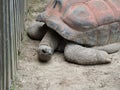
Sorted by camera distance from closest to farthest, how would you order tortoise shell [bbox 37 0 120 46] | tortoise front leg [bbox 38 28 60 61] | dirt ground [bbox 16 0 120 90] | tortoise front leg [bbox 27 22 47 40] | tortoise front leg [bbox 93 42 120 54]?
dirt ground [bbox 16 0 120 90] → tortoise front leg [bbox 38 28 60 61] → tortoise shell [bbox 37 0 120 46] → tortoise front leg [bbox 93 42 120 54] → tortoise front leg [bbox 27 22 47 40]

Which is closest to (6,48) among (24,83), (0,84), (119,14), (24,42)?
(0,84)

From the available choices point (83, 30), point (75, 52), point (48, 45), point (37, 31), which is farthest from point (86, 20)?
point (37, 31)

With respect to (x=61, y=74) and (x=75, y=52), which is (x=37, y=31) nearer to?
(x=75, y=52)

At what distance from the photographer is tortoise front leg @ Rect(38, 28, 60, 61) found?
17.6 feet

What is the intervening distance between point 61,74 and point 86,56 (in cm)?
49

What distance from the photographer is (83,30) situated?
566cm

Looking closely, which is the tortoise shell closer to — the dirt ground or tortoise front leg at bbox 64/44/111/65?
tortoise front leg at bbox 64/44/111/65

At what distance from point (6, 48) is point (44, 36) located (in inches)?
65.9

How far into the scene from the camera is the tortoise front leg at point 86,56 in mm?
5418

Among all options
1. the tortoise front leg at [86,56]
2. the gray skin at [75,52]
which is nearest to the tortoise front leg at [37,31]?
the gray skin at [75,52]

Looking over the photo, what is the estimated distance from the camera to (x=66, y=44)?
575 centimetres

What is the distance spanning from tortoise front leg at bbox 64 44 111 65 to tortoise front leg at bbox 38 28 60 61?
0.25 m

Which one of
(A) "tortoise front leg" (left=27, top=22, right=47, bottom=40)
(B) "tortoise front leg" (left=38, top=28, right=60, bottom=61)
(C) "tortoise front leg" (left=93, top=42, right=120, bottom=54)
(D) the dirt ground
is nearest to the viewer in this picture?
(D) the dirt ground

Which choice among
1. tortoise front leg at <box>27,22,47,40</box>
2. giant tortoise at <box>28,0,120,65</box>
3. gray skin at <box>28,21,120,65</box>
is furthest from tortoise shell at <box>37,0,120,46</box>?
tortoise front leg at <box>27,22,47,40</box>
